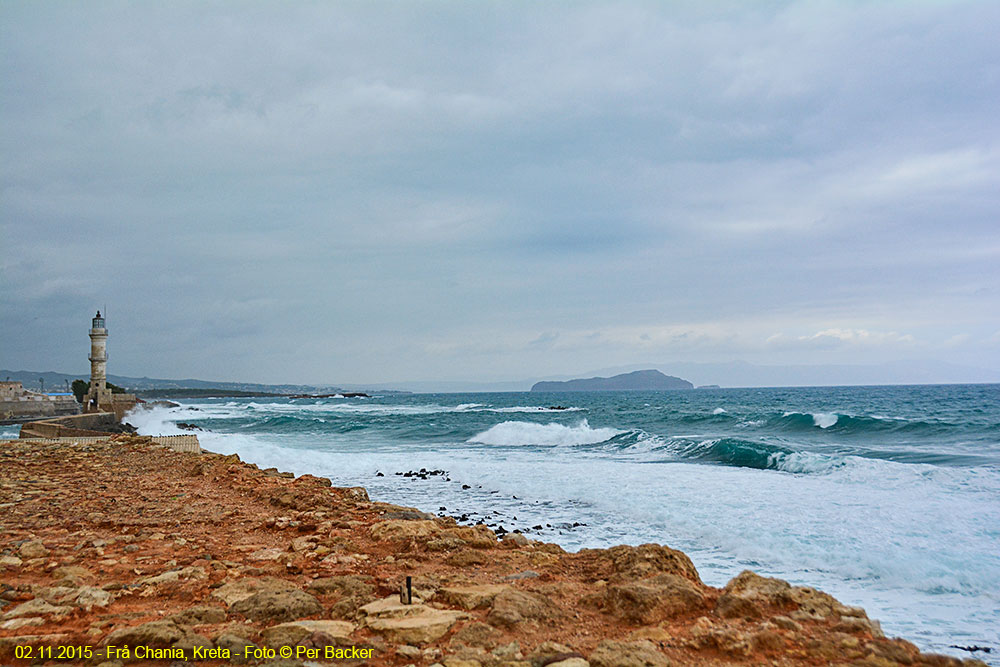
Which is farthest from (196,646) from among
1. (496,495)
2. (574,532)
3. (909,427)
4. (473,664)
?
(909,427)

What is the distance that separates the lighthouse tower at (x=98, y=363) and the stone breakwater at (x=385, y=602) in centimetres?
4041

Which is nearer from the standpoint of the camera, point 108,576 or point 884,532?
point 108,576

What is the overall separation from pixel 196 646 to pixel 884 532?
870 cm

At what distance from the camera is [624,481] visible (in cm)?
1339

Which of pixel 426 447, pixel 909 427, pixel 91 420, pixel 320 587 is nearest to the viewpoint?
pixel 320 587

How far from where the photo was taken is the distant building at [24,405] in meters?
37.8

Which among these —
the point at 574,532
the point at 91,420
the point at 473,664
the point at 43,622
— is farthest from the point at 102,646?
the point at 91,420

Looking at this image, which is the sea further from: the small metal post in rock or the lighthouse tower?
the lighthouse tower

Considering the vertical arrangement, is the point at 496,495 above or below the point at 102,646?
below

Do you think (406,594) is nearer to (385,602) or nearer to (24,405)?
(385,602)

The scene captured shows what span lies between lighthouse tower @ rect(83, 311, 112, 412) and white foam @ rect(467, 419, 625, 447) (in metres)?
26.4

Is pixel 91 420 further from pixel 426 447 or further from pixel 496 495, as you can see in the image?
pixel 496 495

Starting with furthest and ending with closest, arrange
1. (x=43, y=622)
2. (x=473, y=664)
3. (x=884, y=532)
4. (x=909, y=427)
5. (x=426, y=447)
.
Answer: (x=909, y=427) < (x=426, y=447) < (x=884, y=532) < (x=43, y=622) < (x=473, y=664)

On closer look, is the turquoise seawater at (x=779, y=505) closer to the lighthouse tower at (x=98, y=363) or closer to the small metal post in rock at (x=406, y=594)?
the small metal post in rock at (x=406, y=594)
